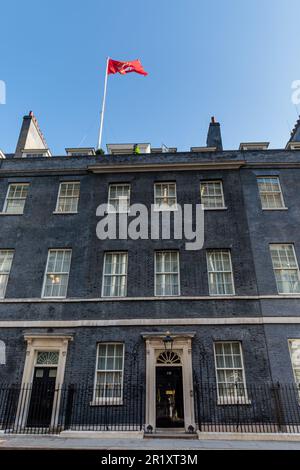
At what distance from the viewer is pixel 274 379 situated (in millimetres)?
11820

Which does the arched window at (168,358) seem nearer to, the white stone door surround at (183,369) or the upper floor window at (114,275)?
the white stone door surround at (183,369)

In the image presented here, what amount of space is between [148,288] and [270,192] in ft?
26.6

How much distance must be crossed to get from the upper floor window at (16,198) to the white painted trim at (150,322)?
5932mm

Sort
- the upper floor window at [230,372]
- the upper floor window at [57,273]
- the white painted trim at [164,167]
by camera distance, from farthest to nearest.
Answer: the white painted trim at [164,167] < the upper floor window at [57,273] < the upper floor window at [230,372]

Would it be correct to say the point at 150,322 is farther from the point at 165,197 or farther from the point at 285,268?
the point at 285,268

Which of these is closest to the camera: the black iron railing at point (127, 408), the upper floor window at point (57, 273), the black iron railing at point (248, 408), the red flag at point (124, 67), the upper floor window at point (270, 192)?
the black iron railing at point (248, 408)

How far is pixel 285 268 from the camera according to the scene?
1398cm

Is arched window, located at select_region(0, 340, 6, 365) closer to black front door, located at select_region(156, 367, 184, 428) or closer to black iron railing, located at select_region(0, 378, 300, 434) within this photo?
black iron railing, located at select_region(0, 378, 300, 434)

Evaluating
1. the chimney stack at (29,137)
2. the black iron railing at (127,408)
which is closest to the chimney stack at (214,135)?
the chimney stack at (29,137)

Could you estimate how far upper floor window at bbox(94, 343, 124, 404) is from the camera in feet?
39.2

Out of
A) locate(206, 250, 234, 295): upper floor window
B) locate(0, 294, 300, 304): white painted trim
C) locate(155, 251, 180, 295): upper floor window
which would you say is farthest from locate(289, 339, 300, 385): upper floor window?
locate(155, 251, 180, 295): upper floor window

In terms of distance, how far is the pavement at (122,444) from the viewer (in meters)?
8.23
